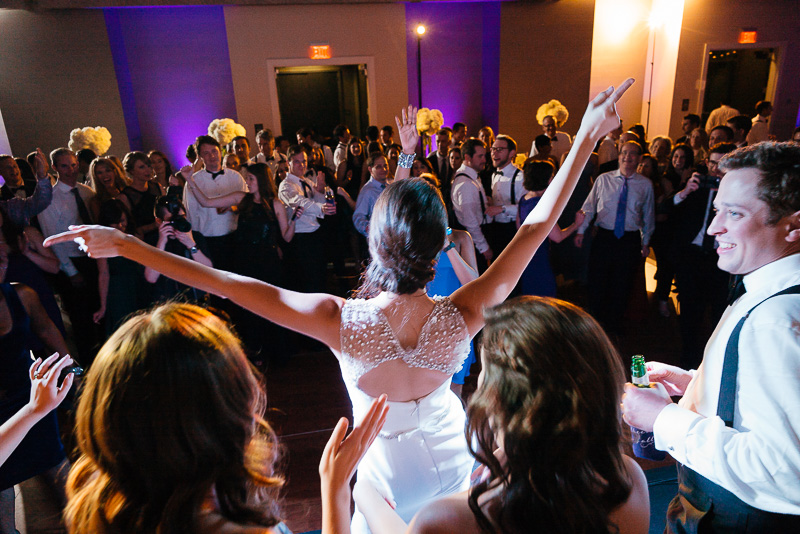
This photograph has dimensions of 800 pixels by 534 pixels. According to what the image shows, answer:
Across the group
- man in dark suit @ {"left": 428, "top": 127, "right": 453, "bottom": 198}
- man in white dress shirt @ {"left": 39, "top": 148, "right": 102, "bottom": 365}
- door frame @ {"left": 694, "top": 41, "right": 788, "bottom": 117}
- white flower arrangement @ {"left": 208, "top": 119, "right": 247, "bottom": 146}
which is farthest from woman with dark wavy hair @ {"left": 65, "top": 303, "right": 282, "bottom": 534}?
door frame @ {"left": 694, "top": 41, "right": 788, "bottom": 117}

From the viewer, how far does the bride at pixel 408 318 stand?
1.27 meters

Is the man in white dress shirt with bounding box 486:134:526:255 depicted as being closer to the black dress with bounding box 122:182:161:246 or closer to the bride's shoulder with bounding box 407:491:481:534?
the black dress with bounding box 122:182:161:246

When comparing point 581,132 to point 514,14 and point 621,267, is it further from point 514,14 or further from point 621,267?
point 514,14

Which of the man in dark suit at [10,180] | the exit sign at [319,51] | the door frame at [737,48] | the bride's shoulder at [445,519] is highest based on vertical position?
the exit sign at [319,51]

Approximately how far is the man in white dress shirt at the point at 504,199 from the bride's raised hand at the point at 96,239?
3.14 m

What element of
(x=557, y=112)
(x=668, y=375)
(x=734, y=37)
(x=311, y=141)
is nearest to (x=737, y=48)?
(x=734, y=37)

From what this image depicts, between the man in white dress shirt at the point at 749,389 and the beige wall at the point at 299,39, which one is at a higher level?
the beige wall at the point at 299,39

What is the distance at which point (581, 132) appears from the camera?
1402 mm

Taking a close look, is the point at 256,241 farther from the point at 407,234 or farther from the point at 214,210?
the point at 407,234

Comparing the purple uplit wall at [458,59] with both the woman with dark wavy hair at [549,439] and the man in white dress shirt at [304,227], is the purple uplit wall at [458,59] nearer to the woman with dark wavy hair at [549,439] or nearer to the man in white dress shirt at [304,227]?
the man in white dress shirt at [304,227]

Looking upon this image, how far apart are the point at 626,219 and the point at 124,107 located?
7745 mm

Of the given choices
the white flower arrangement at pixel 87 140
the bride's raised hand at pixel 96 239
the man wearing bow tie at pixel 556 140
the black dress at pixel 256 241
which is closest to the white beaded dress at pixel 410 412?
the bride's raised hand at pixel 96 239

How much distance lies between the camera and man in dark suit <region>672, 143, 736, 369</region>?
10.5ft

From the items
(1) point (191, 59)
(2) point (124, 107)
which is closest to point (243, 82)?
(1) point (191, 59)
